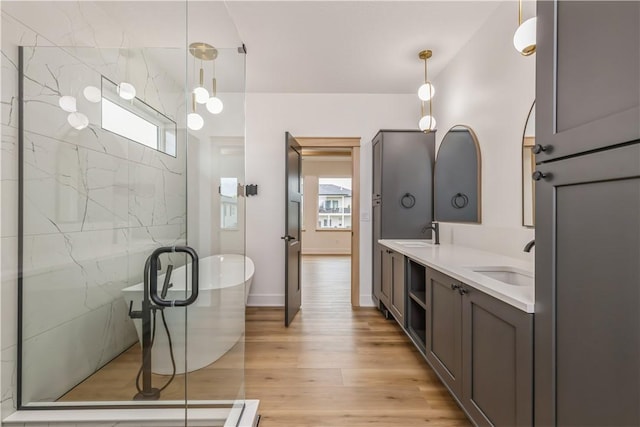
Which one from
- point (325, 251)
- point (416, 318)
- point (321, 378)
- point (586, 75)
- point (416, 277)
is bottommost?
point (321, 378)

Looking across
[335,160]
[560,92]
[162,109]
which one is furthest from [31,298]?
[335,160]

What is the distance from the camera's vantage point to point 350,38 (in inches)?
115

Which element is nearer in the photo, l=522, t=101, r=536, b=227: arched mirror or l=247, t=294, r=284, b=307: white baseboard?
l=522, t=101, r=536, b=227: arched mirror

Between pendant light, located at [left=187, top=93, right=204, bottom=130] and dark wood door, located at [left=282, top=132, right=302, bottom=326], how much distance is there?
5.49ft

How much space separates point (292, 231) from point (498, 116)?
2.27 meters

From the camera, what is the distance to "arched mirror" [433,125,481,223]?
9.59ft

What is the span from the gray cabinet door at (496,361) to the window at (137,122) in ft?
5.80

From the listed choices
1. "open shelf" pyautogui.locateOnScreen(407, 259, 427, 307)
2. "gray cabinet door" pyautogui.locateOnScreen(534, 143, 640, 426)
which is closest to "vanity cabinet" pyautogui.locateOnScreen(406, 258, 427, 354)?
"open shelf" pyautogui.locateOnScreen(407, 259, 427, 307)

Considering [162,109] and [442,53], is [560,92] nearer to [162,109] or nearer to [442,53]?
[162,109]

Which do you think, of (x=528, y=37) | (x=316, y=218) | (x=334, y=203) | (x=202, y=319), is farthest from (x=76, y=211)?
(x=334, y=203)

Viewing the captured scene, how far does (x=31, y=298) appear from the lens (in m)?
1.45

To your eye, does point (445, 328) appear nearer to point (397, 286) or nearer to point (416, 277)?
point (416, 277)

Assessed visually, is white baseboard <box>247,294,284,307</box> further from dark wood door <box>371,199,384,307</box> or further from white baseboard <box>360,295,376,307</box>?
dark wood door <box>371,199,384,307</box>

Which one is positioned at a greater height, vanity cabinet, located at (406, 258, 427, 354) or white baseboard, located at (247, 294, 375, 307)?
vanity cabinet, located at (406, 258, 427, 354)
